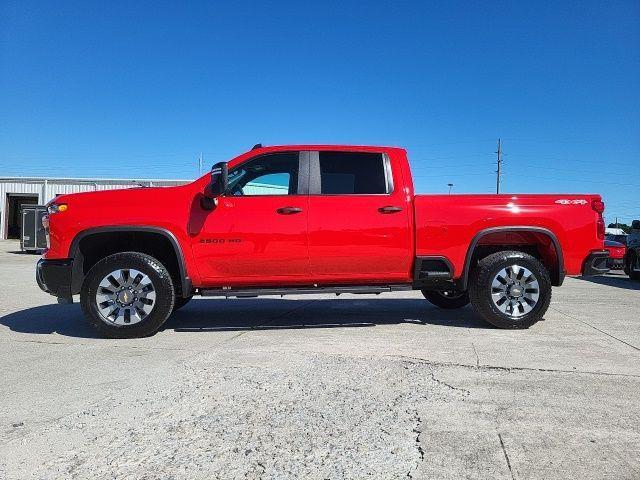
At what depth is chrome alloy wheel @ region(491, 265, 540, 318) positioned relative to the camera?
5.23 metres

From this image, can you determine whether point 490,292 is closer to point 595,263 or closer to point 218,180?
point 595,263

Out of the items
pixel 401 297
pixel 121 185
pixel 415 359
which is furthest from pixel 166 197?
pixel 121 185

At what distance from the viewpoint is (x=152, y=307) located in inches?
189

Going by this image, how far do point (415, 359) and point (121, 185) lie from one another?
33267 millimetres

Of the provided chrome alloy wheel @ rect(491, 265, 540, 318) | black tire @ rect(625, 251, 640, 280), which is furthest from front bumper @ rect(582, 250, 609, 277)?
black tire @ rect(625, 251, 640, 280)

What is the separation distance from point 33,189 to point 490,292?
3889 cm

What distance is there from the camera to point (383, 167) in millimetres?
5371

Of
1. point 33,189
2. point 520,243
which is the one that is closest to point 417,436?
point 520,243

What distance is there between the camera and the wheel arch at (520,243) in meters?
5.19

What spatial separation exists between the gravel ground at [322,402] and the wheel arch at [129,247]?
61 cm

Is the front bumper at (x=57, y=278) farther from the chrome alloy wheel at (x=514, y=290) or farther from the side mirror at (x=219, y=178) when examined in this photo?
the chrome alloy wheel at (x=514, y=290)

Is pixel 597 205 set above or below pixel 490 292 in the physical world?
above

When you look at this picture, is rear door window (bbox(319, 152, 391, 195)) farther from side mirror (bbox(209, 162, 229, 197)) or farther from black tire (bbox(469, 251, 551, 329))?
black tire (bbox(469, 251, 551, 329))

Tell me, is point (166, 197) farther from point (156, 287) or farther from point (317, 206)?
point (317, 206)
